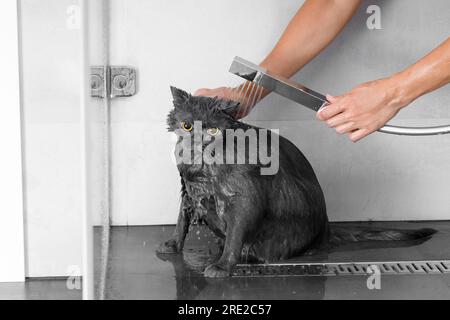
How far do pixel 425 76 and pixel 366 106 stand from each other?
143 mm

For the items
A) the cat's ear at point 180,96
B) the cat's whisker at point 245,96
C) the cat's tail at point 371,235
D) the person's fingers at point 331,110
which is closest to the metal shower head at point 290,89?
the person's fingers at point 331,110

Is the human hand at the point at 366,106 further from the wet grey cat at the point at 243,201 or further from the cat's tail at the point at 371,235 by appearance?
the cat's tail at the point at 371,235

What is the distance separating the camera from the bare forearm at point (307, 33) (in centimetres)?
224

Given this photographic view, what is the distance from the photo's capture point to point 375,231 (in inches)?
91.6

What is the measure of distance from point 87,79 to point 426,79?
805mm

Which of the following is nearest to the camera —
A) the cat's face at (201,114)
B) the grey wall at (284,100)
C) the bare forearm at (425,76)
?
the bare forearm at (425,76)

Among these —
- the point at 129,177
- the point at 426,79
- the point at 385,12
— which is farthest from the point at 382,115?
the point at 129,177

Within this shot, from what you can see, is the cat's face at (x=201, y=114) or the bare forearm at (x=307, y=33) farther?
the bare forearm at (x=307, y=33)

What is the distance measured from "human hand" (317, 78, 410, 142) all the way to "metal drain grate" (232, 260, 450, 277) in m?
0.37

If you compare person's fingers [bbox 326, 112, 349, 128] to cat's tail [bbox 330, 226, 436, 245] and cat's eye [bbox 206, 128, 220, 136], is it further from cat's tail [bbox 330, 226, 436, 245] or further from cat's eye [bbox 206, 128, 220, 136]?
cat's tail [bbox 330, 226, 436, 245]

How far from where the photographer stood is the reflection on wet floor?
1860 mm

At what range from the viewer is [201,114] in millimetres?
1941

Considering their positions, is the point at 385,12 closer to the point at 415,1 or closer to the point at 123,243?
the point at 415,1

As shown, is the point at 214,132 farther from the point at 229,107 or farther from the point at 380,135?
the point at 380,135
